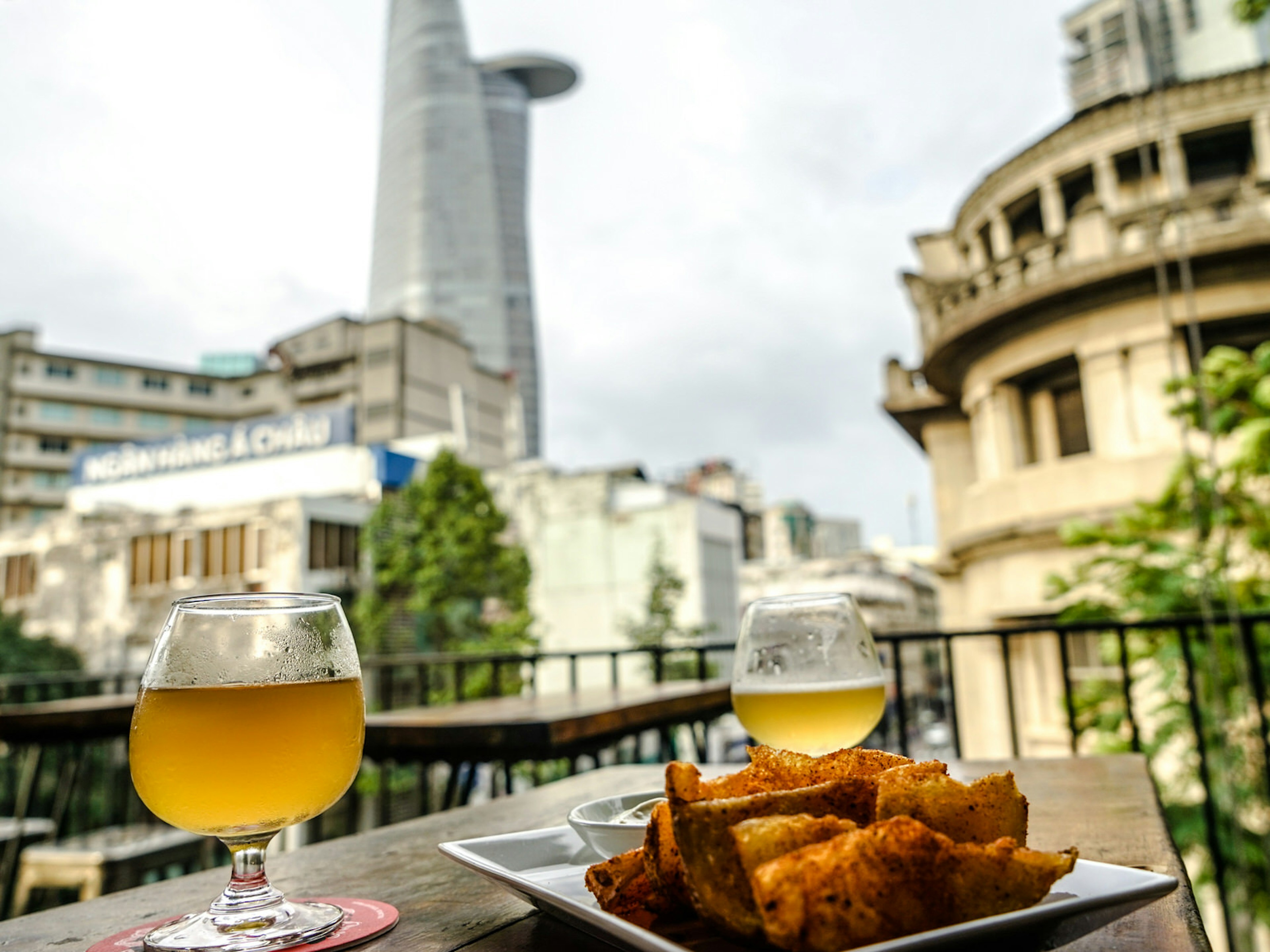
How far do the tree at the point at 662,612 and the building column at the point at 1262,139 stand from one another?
14406 mm

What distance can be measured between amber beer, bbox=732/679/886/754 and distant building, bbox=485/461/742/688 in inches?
809

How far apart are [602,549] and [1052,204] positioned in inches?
563

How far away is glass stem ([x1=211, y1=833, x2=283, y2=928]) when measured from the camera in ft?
1.75

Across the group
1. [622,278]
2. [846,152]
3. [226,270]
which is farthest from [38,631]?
[622,278]

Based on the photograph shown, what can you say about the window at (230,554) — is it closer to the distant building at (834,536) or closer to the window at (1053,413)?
the window at (1053,413)

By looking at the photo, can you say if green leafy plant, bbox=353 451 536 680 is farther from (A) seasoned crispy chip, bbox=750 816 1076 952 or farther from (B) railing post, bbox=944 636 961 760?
(A) seasoned crispy chip, bbox=750 816 1076 952

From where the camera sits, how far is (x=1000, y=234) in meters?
10.8

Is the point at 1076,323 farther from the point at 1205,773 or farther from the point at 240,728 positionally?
the point at 240,728

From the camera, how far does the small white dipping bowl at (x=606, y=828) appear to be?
1.92 ft

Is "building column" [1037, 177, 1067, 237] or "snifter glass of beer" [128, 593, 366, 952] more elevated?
"building column" [1037, 177, 1067, 237]

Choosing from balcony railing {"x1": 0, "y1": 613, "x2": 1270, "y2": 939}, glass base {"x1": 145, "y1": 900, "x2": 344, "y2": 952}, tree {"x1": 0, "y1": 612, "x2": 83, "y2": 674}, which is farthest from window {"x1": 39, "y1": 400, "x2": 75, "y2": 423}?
glass base {"x1": 145, "y1": 900, "x2": 344, "y2": 952}

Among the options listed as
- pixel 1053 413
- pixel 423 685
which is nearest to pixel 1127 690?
pixel 423 685

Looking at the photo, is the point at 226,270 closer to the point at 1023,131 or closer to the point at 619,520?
the point at 619,520

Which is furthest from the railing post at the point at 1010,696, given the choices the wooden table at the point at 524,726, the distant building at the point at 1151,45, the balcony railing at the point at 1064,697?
the distant building at the point at 1151,45
